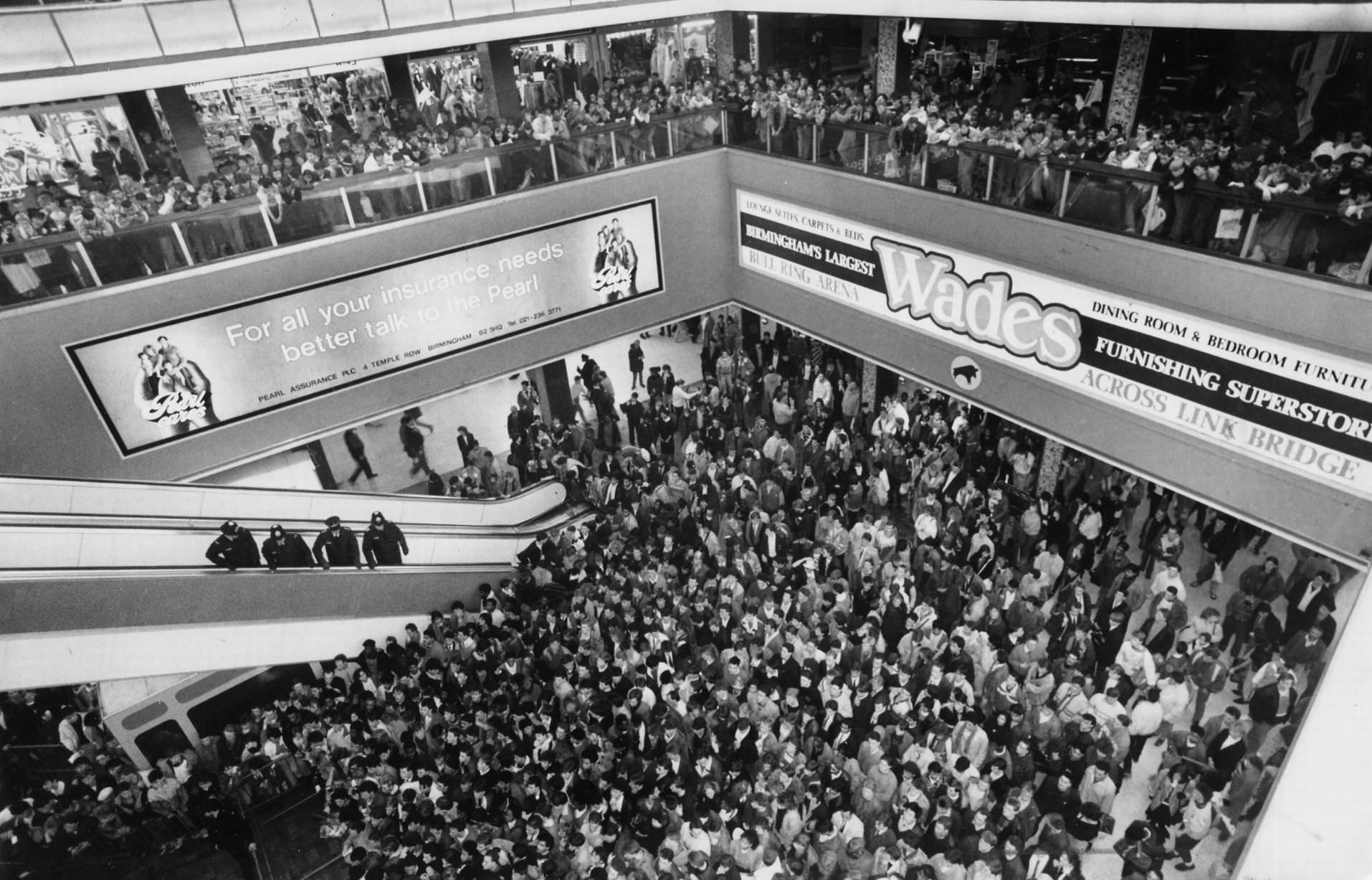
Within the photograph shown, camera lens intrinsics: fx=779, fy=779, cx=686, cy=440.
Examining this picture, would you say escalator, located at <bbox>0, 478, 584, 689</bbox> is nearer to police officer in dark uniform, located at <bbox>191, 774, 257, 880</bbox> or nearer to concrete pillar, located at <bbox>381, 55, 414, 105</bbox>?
police officer in dark uniform, located at <bbox>191, 774, 257, 880</bbox>

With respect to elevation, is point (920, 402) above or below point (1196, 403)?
below

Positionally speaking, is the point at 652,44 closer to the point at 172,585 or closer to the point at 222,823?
the point at 172,585

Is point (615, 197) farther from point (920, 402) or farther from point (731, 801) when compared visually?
point (731, 801)

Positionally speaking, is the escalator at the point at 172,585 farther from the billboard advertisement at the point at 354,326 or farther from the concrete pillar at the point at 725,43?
the concrete pillar at the point at 725,43

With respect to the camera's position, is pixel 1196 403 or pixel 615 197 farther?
pixel 615 197

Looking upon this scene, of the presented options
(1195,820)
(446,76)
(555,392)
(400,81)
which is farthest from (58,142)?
(1195,820)

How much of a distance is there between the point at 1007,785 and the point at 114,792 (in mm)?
9524

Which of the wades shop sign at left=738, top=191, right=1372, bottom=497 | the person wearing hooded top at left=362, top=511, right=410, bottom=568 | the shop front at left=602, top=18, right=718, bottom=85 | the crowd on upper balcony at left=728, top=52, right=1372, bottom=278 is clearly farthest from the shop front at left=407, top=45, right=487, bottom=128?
the person wearing hooded top at left=362, top=511, right=410, bottom=568

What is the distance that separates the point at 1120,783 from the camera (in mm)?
7824

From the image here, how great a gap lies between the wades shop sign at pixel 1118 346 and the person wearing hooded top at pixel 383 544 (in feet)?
26.0

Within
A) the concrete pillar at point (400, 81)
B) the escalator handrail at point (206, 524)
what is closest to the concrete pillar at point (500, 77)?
the concrete pillar at point (400, 81)

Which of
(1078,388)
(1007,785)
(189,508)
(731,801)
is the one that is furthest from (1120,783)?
(189,508)

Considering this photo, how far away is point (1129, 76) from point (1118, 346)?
482 cm

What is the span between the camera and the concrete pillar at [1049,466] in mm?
11836
